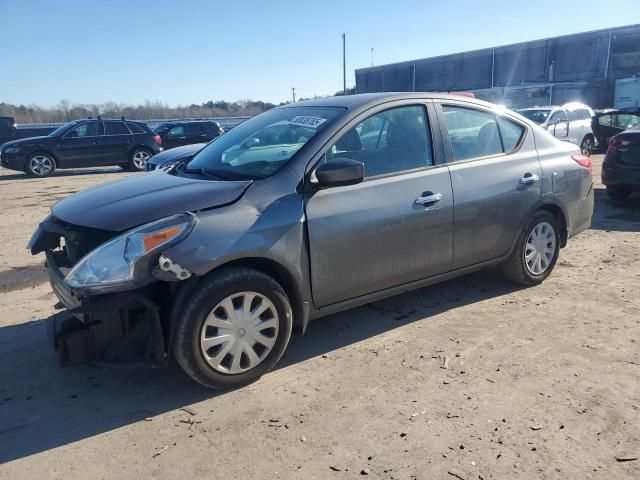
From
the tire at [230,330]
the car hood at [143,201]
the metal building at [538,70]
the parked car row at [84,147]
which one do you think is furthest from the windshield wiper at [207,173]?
the metal building at [538,70]

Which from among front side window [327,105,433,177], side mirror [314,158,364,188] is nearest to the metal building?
front side window [327,105,433,177]

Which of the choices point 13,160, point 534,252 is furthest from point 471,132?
point 13,160

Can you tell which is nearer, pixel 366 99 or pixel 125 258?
pixel 125 258

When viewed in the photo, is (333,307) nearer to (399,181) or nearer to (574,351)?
A: (399,181)

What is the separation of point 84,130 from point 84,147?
1.86ft

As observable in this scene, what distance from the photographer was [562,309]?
175 inches

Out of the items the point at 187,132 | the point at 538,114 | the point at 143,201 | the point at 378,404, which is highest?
the point at 538,114

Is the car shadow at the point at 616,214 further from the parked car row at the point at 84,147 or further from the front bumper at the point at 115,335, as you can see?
the parked car row at the point at 84,147

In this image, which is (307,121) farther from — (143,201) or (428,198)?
(143,201)

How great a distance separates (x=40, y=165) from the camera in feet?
50.1

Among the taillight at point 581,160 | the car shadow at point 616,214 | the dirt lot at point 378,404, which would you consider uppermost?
the taillight at point 581,160

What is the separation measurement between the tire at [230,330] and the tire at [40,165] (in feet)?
47.3

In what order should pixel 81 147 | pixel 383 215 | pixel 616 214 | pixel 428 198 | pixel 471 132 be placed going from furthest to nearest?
pixel 81 147 → pixel 616 214 → pixel 471 132 → pixel 428 198 → pixel 383 215

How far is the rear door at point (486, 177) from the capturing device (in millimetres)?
4203
